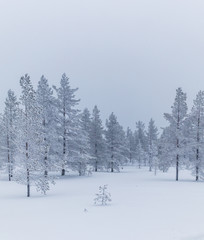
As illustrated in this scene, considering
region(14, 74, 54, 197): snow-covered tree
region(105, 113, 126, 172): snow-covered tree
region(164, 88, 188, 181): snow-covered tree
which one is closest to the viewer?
region(14, 74, 54, 197): snow-covered tree

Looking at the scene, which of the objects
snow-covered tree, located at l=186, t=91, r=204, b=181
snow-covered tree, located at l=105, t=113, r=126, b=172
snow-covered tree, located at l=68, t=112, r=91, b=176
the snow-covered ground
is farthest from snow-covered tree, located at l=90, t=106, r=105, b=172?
the snow-covered ground

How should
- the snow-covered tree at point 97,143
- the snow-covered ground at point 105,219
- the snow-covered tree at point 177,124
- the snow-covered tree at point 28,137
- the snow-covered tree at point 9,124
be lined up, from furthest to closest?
the snow-covered tree at point 97,143 → the snow-covered tree at point 9,124 → the snow-covered tree at point 177,124 → the snow-covered tree at point 28,137 → the snow-covered ground at point 105,219

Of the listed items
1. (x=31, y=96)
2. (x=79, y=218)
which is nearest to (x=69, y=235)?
(x=79, y=218)

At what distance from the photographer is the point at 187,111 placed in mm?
37812

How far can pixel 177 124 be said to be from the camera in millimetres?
37875

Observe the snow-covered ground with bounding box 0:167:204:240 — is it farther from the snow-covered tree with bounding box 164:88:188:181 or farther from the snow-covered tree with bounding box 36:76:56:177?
the snow-covered tree with bounding box 164:88:188:181

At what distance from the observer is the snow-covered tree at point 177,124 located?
1462 inches

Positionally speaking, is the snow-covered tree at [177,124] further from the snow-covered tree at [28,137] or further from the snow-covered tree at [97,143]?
the snow-covered tree at [28,137]

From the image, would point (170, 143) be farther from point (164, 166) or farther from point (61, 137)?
point (61, 137)

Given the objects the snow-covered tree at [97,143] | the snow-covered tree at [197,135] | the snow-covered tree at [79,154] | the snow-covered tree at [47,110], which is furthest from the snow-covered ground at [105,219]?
the snow-covered tree at [97,143]

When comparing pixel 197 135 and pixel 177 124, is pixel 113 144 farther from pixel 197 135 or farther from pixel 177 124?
pixel 197 135

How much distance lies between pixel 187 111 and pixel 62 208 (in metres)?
25.5

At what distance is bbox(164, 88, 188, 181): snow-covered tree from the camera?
3712 centimetres

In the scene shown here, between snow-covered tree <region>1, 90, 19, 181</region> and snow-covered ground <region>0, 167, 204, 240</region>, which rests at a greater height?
snow-covered tree <region>1, 90, 19, 181</region>
